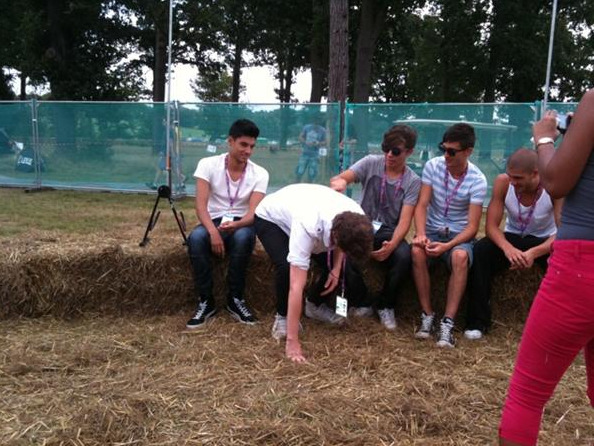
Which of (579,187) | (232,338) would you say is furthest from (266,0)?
(579,187)

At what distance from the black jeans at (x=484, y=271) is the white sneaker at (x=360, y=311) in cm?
70

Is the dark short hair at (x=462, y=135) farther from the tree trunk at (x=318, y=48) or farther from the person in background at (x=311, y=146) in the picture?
the tree trunk at (x=318, y=48)

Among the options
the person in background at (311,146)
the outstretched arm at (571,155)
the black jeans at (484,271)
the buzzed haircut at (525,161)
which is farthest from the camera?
the person in background at (311,146)

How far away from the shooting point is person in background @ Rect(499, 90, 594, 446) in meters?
1.53

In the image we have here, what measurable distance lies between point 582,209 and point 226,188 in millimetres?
2928

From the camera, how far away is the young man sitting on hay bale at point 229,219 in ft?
12.9

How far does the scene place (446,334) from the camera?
3.63 meters

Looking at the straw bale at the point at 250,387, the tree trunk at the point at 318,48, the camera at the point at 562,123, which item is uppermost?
the tree trunk at the point at 318,48

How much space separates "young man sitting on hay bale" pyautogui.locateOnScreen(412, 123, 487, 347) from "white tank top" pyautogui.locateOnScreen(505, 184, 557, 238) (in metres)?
0.20

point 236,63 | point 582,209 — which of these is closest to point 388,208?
point 582,209

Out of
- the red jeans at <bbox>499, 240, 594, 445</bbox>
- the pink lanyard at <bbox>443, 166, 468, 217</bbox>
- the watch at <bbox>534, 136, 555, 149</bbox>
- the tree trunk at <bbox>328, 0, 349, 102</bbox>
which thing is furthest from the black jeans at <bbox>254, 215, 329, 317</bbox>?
Answer: the tree trunk at <bbox>328, 0, 349, 102</bbox>

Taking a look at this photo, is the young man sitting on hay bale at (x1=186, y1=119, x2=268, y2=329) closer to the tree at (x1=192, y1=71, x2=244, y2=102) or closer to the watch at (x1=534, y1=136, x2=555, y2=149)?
the watch at (x1=534, y1=136, x2=555, y2=149)

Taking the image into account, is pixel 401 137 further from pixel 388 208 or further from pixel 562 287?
pixel 562 287

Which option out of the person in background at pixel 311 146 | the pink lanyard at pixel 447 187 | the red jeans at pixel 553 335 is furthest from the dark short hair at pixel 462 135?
the person in background at pixel 311 146
